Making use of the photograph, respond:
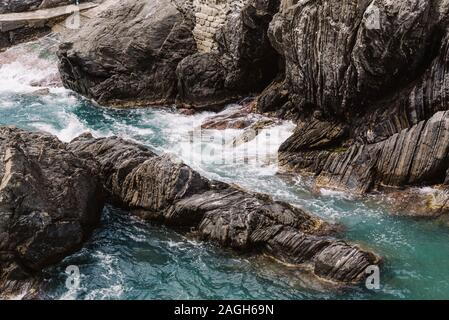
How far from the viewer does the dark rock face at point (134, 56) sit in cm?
2895

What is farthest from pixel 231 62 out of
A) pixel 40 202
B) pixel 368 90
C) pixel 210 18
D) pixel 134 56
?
pixel 40 202

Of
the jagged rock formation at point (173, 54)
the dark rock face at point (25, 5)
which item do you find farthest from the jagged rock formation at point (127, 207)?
the dark rock face at point (25, 5)

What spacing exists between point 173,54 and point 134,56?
2.00 m

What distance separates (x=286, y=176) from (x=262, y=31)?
8467 mm

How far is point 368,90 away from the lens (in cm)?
2014

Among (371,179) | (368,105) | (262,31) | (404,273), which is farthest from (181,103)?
(404,273)

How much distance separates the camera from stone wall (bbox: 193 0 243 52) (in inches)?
1077

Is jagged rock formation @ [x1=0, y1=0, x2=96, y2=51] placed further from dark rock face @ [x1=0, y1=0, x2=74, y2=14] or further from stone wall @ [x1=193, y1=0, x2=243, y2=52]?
stone wall @ [x1=193, y1=0, x2=243, y2=52]

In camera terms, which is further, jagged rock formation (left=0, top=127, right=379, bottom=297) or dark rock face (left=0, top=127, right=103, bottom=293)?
dark rock face (left=0, top=127, right=103, bottom=293)

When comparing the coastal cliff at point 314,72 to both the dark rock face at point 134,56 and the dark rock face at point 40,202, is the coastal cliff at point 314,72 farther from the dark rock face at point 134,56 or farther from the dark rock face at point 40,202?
the dark rock face at point 40,202

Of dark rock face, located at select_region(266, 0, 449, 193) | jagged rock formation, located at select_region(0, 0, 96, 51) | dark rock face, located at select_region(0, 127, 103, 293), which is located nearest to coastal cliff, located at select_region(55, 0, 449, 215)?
dark rock face, located at select_region(266, 0, 449, 193)

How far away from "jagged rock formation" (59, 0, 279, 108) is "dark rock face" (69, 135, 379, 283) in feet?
27.8

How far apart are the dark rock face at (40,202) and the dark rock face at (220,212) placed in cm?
123

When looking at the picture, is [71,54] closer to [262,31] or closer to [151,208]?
[262,31]
